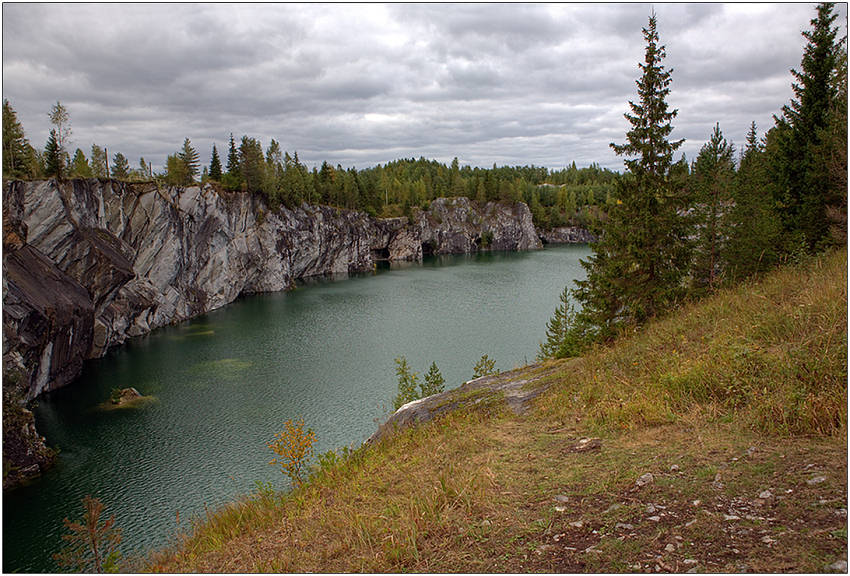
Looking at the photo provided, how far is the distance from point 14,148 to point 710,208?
5836 cm

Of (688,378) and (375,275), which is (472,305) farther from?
(688,378)

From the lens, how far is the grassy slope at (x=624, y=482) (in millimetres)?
4922

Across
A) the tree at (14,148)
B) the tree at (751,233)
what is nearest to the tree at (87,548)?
the tree at (751,233)

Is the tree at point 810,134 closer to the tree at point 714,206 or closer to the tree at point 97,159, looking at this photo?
the tree at point 714,206

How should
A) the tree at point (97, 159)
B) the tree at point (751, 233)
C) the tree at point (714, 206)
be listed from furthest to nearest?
1. the tree at point (97, 159)
2. the tree at point (714, 206)
3. the tree at point (751, 233)

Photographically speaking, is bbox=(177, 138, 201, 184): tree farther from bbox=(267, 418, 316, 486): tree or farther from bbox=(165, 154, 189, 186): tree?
bbox=(267, 418, 316, 486): tree

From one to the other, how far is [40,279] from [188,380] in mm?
12972

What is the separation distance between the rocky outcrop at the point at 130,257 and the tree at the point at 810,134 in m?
43.7

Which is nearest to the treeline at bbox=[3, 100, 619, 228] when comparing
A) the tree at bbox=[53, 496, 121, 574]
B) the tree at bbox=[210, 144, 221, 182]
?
the tree at bbox=[210, 144, 221, 182]

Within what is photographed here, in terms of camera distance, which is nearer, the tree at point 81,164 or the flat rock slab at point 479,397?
the flat rock slab at point 479,397

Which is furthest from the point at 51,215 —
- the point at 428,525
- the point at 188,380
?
the point at 428,525

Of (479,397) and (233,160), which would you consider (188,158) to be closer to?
(233,160)

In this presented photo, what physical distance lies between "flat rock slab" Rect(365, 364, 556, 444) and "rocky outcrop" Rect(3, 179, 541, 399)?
30.1 metres

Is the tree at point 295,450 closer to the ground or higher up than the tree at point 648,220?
closer to the ground
